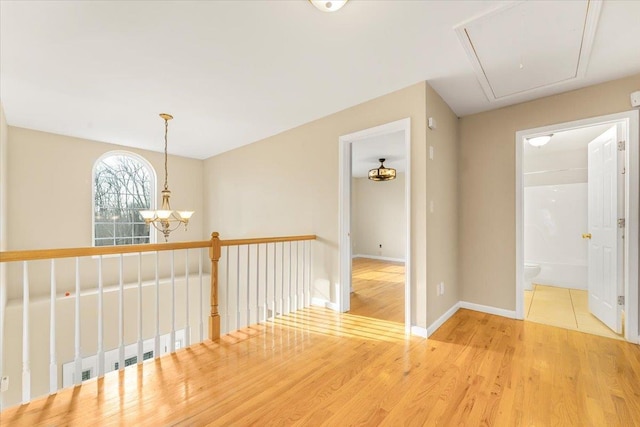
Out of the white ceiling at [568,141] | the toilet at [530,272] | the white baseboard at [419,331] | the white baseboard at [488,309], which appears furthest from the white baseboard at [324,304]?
the white ceiling at [568,141]

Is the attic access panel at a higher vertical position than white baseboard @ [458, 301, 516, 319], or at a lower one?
higher

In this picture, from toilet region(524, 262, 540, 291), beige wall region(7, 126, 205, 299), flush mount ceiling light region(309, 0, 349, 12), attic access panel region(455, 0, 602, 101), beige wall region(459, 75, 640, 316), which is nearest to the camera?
flush mount ceiling light region(309, 0, 349, 12)

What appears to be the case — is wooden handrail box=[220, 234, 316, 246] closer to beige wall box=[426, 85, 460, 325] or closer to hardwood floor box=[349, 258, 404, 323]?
hardwood floor box=[349, 258, 404, 323]

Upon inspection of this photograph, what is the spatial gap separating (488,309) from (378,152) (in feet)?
10.5

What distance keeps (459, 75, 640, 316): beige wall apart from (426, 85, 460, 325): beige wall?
140mm

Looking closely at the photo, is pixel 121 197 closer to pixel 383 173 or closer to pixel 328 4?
pixel 328 4

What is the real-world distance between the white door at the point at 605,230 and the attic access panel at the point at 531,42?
3.16ft

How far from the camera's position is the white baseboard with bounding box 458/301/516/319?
3174 millimetres

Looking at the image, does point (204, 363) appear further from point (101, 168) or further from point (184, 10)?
point (101, 168)

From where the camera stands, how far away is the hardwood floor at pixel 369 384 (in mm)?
1563

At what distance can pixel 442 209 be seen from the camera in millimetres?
3127

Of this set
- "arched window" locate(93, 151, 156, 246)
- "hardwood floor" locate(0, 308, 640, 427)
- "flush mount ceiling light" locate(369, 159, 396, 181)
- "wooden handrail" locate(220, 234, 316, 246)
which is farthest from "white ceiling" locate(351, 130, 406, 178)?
"arched window" locate(93, 151, 156, 246)

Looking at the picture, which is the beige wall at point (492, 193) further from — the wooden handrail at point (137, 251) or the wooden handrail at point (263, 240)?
the wooden handrail at point (137, 251)

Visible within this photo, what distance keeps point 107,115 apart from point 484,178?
487 cm
